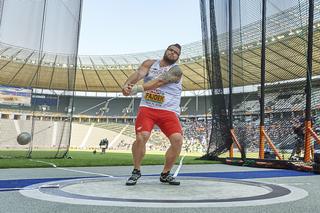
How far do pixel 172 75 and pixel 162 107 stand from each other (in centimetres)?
39

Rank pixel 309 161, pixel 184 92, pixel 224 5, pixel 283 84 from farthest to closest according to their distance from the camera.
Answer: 1. pixel 184 92
2. pixel 224 5
3. pixel 283 84
4. pixel 309 161

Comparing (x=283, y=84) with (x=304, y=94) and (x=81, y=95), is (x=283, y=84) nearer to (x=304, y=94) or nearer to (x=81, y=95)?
(x=304, y=94)

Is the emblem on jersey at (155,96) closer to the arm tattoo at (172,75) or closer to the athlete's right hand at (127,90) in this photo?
the arm tattoo at (172,75)

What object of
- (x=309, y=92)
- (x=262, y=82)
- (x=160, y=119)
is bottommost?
(x=160, y=119)

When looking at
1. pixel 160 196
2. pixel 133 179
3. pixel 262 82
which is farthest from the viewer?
pixel 262 82

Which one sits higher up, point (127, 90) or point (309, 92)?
point (309, 92)

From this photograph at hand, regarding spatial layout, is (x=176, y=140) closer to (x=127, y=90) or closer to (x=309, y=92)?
(x=127, y=90)

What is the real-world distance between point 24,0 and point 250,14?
6.60m

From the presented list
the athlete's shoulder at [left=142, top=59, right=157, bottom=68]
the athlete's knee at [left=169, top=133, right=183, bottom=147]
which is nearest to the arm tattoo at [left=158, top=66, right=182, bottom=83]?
the athlete's shoulder at [left=142, top=59, right=157, bottom=68]

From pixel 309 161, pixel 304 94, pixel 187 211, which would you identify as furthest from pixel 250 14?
pixel 187 211

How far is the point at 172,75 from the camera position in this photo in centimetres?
394

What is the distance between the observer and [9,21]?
10016 millimetres

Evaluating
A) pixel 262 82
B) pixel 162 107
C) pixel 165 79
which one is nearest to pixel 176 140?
pixel 162 107

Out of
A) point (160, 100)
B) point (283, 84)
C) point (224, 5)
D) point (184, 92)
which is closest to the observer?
point (160, 100)
